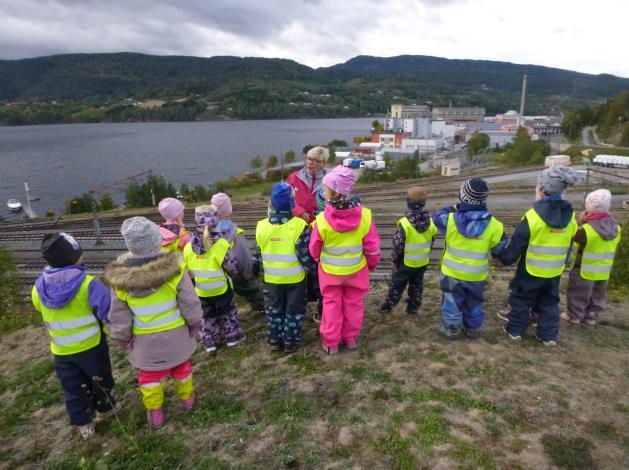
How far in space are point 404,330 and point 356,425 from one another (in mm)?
1837

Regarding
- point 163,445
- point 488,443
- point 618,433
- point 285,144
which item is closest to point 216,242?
point 163,445

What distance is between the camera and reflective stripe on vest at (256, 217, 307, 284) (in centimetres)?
393

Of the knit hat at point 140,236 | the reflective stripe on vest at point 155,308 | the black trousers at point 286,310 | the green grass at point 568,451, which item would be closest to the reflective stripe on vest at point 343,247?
the black trousers at point 286,310

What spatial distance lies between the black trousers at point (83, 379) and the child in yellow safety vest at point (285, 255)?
1680 millimetres

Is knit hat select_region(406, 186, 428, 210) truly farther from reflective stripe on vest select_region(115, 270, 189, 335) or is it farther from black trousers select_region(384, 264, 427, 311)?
reflective stripe on vest select_region(115, 270, 189, 335)

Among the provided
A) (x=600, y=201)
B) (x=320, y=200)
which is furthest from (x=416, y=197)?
(x=600, y=201)

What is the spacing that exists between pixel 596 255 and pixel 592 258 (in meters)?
0.05

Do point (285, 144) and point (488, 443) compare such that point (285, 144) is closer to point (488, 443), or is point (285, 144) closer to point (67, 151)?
point (67, 151)

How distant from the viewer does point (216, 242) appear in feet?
13.6

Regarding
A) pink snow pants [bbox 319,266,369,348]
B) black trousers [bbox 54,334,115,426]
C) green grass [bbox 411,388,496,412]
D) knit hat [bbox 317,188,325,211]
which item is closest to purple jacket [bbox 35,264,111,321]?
black trousers [bbox 54,334,115,426]

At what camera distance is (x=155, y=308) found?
10.1ft

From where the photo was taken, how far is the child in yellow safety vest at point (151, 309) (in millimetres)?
2926

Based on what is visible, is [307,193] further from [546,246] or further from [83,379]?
[83,379]

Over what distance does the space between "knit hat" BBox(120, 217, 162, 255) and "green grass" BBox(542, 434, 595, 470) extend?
3373 mm
